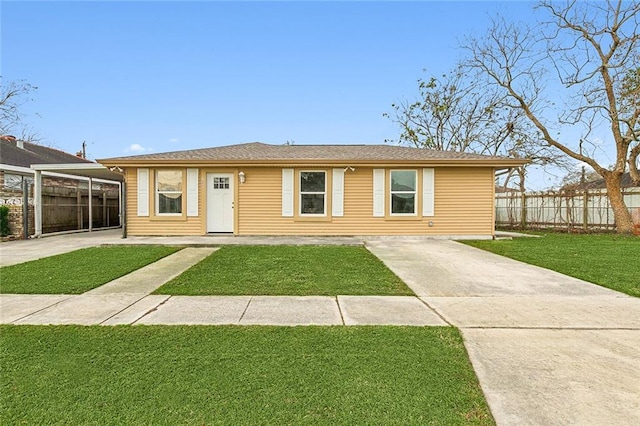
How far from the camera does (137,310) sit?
3.72 meters

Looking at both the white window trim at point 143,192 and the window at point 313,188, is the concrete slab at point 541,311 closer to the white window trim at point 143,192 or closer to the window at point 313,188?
the window at point 313,188

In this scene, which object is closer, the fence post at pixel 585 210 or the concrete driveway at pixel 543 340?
the concrete driveway at pixel 543 340

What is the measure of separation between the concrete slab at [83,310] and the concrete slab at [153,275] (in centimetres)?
29

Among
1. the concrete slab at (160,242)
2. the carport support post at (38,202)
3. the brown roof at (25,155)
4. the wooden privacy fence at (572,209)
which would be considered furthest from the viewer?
the brown roof at (25,155)

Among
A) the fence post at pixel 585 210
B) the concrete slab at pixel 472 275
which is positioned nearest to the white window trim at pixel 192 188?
the concrete slab at pixel 472 275

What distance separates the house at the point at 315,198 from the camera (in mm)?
10383

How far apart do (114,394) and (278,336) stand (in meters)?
1.27

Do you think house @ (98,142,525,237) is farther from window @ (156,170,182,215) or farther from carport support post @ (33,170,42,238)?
carport support post @ (33,170,42,238)

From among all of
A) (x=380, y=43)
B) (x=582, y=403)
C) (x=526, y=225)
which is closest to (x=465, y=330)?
(x=582, y=403)

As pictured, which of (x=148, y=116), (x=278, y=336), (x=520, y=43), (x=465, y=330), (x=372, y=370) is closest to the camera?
(x=372, y=370)

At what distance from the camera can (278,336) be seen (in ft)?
9.74

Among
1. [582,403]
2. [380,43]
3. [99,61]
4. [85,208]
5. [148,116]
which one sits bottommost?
[582,403]

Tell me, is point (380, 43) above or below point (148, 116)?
above

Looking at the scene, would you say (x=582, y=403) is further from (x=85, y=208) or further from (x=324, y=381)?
(x=85, y=208)
